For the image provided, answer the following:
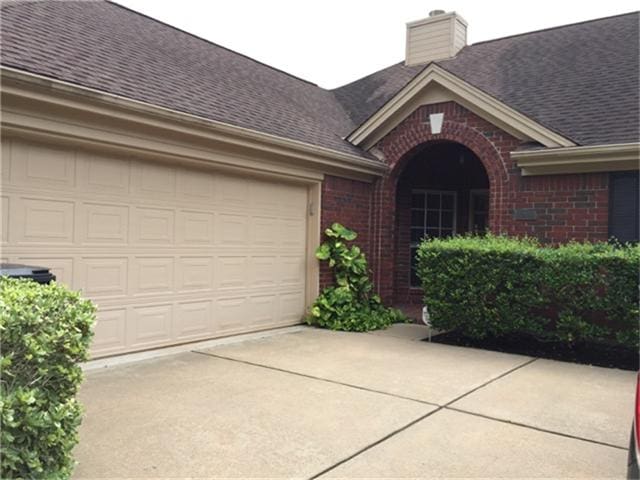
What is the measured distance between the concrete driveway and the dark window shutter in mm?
2540

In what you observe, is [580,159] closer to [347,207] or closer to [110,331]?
[347,207]

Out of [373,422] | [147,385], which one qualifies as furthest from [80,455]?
[373,422]

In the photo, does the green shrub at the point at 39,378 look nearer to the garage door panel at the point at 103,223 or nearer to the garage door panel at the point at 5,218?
the garage door panel at the point at 5,218

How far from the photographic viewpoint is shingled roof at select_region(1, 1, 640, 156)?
651 centimetres

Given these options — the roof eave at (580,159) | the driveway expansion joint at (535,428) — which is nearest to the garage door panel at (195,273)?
the driveway expansion joint at (535,428)

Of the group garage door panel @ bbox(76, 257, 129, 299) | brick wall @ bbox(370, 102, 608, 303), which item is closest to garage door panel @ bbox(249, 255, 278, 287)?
garage door panel @ bbox(76, 257, 129, 299)

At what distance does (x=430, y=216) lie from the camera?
11391 millimetres

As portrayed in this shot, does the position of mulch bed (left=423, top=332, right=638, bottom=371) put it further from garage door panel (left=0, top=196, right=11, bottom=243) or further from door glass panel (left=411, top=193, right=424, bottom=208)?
garage door panel (left=0, top=196, right=11, bottom=243)

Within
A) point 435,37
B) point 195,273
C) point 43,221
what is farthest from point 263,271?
point 435,37

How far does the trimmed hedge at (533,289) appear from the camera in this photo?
6301 millimetres

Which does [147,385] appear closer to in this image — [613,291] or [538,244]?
[613,291]

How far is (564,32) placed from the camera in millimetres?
10930

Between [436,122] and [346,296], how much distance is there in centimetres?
344

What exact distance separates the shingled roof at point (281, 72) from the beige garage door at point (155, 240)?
0.93 m
